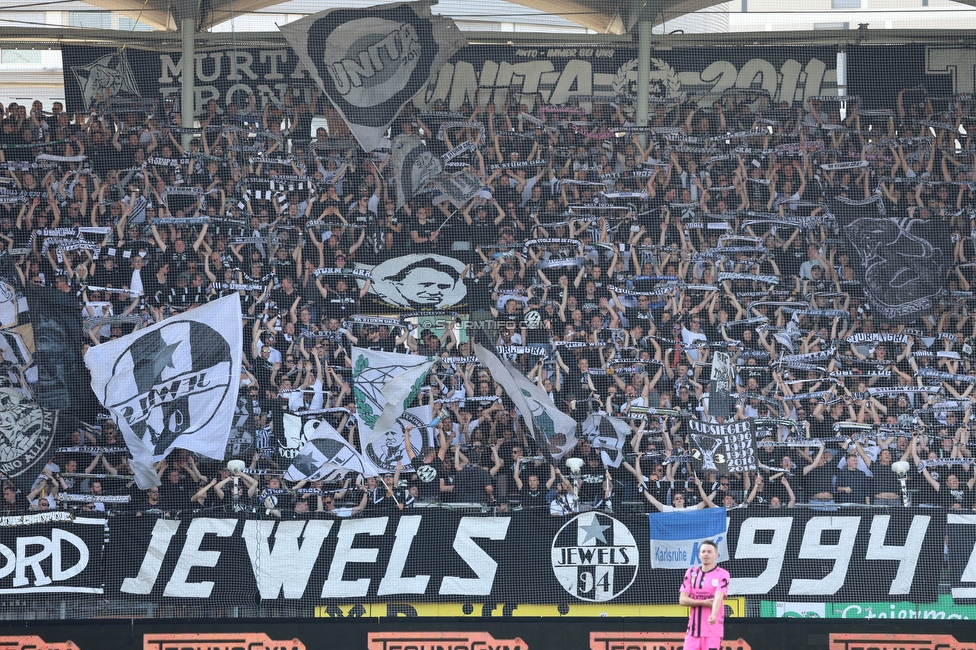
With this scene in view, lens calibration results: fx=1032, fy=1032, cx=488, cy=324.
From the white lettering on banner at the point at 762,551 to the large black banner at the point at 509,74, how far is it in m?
5.12

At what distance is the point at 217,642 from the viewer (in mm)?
9078

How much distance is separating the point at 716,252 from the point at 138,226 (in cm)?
647

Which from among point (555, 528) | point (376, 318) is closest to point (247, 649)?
point (555, 528)

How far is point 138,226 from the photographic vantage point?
11.4 metres

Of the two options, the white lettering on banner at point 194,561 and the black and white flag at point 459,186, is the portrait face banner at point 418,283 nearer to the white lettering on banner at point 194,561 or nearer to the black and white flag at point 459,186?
the black and white flag at point 459,186

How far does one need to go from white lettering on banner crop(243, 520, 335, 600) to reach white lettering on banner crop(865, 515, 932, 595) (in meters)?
5.03

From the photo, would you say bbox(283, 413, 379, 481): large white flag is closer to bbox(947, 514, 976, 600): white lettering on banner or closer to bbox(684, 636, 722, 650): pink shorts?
bbox(684, 636, 722, 650): pink shorts

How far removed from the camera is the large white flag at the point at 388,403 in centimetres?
1043

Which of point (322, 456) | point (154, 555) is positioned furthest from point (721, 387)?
point (154, 555)

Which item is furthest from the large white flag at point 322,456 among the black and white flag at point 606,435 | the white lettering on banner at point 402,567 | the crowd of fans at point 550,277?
the black and white flag at point 606,435

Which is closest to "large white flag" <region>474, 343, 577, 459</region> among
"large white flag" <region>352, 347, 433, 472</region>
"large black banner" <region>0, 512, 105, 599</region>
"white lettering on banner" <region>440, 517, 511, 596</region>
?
"large white flag" <region>352, 347, 433, 472</region>

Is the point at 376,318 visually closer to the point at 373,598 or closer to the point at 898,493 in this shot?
the point at 373,598

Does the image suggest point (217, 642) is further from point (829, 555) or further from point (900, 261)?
point (900, 261)

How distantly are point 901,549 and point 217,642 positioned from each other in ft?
20.5
